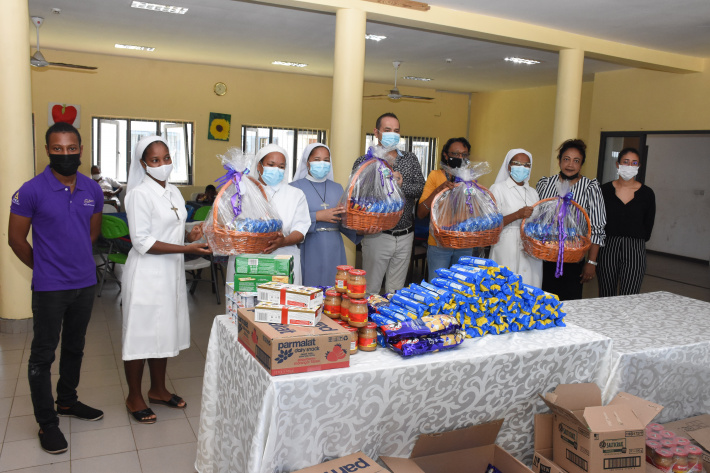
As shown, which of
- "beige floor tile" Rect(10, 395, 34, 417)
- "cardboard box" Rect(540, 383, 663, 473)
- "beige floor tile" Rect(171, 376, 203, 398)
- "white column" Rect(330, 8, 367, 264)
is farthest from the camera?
"white column" Rect(330, 8, 367, 264)

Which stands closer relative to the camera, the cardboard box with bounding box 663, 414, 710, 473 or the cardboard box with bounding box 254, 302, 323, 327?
the cardboard box with bounding box 254, 302, 323, 327

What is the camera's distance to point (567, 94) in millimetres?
7059

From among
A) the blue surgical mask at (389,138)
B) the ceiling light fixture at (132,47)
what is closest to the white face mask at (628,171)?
the blue surgical mask at (389,138)

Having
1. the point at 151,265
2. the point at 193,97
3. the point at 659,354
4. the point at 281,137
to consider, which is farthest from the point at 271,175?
the point at 281,137

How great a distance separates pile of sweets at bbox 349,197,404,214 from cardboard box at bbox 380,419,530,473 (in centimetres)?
138

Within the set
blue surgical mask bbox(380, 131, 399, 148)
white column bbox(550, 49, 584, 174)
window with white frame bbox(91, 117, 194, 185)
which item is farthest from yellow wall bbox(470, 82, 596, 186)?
blue surgical mask bbox(380, 131, 399, 148)

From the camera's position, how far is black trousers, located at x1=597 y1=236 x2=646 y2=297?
419 centimetres

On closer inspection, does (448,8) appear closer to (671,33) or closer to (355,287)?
(671,33)

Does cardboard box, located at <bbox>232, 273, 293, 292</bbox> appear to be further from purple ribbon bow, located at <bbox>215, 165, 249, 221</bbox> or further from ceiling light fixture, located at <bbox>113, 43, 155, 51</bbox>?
ceiling light fixture, located at <bbox>113, 43, 155, 51</bbox>

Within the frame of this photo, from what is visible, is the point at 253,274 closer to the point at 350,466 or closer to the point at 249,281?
the point at 249,281

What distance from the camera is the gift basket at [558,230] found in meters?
3.57

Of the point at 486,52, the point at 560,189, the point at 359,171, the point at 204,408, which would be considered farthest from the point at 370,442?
the point at 486,52

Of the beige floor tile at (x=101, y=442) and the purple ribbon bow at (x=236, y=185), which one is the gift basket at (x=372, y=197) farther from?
the beige floor tile at (x=101, y=442)

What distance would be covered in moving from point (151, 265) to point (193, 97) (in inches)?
356
